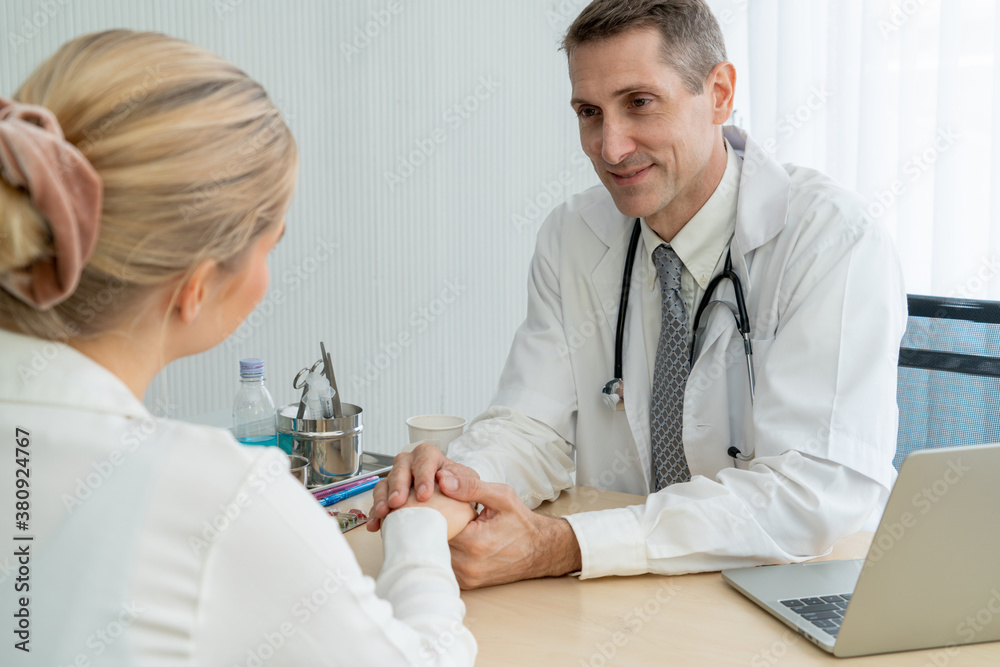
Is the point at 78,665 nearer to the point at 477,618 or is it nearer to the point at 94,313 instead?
the point at 94,313

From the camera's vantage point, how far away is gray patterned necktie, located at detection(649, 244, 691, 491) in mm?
1575

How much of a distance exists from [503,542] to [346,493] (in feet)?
1.24

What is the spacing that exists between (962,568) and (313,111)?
2.59m

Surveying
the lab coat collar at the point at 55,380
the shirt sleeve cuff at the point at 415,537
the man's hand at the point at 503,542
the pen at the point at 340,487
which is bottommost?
the pen at the point at 340,487

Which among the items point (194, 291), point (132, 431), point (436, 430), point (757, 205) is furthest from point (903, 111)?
point (132, 431)

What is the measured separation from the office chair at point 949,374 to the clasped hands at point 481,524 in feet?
2.94

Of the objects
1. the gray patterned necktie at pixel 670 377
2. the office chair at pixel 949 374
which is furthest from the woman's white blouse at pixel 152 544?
the office chair at pixel 949 374

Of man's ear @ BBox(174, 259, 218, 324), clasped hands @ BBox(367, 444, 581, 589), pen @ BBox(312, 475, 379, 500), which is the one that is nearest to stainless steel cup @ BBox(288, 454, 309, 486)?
pen @ BBox(312, 475, 379, 500)

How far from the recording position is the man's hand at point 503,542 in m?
1.13

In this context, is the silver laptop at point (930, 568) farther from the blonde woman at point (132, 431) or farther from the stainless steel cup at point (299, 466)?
the stainless steel cup at point (299, 466)

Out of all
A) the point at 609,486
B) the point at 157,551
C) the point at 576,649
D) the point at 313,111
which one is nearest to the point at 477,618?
the point at 576,649

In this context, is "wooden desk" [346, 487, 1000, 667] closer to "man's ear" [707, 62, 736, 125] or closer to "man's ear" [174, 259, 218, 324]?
"man's ear" [174, 259, 218, 324]

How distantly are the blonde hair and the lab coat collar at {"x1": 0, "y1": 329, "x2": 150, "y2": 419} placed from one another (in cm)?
2

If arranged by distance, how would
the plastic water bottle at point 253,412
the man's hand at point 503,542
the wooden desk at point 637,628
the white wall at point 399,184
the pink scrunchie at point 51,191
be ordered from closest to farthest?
the pink scrunchie at point 51,191 → the wooden desk at point 637,628 → the man's hand at point 503,542 → the plastic water bottle at point 253,412 → the white wall at point 399,184
